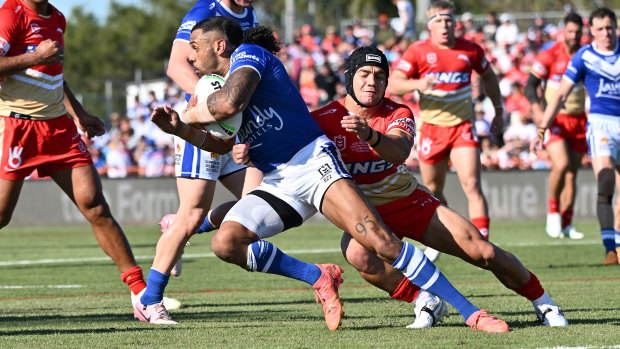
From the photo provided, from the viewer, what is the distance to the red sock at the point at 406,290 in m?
6.57

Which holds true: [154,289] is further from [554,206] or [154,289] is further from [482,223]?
[554,206]

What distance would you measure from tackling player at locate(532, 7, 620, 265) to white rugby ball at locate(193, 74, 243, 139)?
17.4 ft

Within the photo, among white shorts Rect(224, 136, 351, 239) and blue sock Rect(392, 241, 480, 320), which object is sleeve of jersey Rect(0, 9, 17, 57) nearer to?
white shorts Rect(224, 136, 351, 239)

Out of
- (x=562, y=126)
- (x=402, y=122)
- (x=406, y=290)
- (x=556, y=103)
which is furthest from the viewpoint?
(x=562, y=126)

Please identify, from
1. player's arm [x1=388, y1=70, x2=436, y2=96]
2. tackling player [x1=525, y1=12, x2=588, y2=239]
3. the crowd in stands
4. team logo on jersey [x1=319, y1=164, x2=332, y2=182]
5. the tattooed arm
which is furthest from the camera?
the crowd in stands

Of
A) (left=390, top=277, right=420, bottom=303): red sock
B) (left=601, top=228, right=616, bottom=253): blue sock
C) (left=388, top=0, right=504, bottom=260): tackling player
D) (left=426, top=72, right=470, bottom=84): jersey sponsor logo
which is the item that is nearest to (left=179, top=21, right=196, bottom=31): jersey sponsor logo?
(left=390, top=277, right=420, bottom=303): red sock

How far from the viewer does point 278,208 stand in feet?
19.9

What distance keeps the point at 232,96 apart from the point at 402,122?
113 cm

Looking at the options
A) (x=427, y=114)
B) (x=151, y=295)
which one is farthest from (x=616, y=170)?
(x=151, y=295)

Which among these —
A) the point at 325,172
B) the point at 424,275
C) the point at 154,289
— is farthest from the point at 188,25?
the point at 424,275

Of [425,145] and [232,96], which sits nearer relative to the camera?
[232,96]

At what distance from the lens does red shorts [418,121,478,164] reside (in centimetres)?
1045

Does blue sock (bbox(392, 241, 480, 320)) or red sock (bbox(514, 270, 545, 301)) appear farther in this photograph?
red sock (bbox(514, 270, 545, 301))

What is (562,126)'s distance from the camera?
1316 cm
